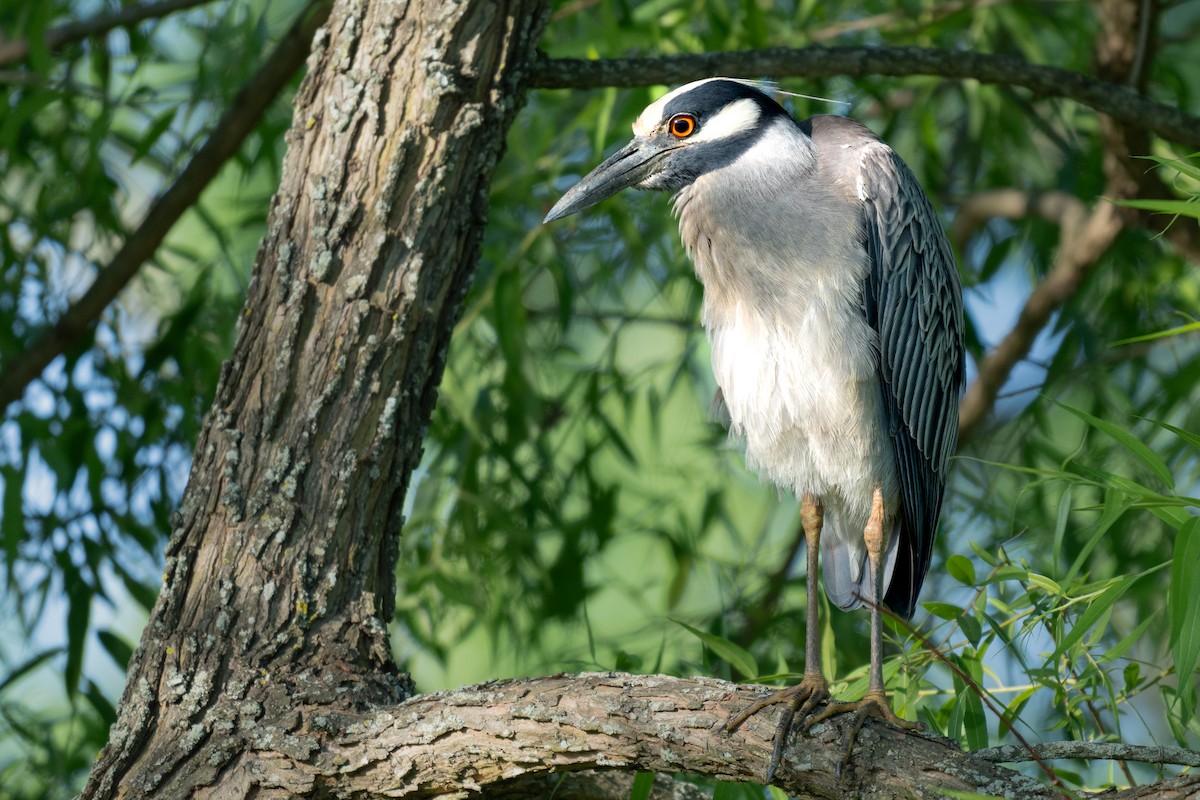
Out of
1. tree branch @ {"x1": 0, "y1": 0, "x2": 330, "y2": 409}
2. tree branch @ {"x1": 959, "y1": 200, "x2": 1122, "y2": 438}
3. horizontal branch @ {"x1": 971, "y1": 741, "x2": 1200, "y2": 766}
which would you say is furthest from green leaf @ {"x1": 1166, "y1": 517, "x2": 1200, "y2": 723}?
tree branch @ {"x1": 0, "y1": 0, "x2": 330, "y2": 409}

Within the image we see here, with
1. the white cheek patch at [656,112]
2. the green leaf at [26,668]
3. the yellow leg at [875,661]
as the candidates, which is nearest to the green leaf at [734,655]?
the yellow leg at [875,661]

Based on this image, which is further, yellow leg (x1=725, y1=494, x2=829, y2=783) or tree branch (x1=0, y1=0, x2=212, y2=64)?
tree branch (x1=0, y1=0, x2=212, y2=64)

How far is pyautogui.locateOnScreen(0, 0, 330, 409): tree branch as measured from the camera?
2820 mm

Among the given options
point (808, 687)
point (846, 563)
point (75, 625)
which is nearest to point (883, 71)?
point (846, 563)

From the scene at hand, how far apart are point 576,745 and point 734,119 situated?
1288mm

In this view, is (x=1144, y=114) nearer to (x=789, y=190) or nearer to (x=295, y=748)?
(x=789, y=190)

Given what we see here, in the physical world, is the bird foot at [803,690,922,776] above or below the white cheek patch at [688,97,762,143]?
below

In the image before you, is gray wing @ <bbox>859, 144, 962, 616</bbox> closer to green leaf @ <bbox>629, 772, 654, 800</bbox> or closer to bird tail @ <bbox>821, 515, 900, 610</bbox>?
bird tail @ <bbox>821, 515, 900, 610</bbox>

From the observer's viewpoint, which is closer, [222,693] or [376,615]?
[222,693]

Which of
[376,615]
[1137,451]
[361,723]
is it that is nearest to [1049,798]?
[1137,451]

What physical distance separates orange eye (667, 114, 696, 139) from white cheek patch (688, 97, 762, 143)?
4 centimetres

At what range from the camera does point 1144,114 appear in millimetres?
2406

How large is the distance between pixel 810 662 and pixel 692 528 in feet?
5.25

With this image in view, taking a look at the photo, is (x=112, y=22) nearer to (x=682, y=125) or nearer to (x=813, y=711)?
(x=682, y=125)
